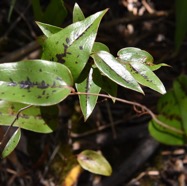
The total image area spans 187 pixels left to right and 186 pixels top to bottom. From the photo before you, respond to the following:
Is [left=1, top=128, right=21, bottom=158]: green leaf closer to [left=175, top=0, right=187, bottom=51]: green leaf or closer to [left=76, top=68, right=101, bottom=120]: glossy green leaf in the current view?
[left=76, top=68, right=101, bottom=120]: glossy green leaf

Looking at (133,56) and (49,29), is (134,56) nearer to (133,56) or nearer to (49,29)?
(133,56)

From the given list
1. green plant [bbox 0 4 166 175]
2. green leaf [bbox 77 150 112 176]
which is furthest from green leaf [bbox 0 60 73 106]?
green leaf [bbox 77 150 112 176]

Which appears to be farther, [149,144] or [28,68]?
[149,144]

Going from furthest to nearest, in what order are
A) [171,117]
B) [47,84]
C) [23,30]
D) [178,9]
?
[23,30] < [178,9] < [171,117] < [47,84]

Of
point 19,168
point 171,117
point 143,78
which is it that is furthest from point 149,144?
point 143,78

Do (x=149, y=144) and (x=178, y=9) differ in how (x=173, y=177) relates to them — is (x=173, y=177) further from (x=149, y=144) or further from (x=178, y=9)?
(x=178, y=9)

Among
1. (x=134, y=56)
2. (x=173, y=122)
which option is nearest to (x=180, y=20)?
(x=173, y=122)

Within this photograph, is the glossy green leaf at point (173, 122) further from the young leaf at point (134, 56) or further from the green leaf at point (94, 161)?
the young leaf at point (134, 56)
